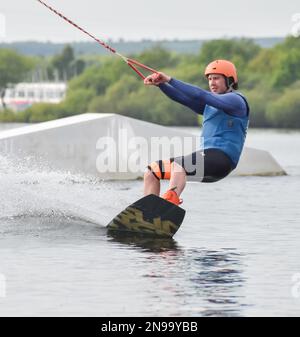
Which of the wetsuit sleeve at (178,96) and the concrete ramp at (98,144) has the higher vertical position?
the wetsuit sleeve at (178,96)

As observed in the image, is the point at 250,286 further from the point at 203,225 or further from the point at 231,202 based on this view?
the point at 231,202

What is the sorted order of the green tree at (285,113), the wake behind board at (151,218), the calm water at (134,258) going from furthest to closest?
the green tree at (285,113), the wake behind board at (151,218), the calm water at (134,258)

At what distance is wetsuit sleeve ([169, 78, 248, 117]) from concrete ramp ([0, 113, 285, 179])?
929cm

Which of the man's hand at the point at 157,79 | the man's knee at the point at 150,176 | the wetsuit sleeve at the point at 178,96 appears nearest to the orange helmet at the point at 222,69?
the wetsuit sleeve at the point at 178,96

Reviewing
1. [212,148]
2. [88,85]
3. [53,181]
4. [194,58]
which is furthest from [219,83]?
[194,58]

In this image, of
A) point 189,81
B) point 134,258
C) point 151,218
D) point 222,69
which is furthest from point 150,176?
point 189,81

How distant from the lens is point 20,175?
57.9ft

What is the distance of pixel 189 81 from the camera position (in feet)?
393

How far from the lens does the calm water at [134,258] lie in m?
10.6

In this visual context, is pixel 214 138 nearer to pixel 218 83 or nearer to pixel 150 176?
pixel 218 83

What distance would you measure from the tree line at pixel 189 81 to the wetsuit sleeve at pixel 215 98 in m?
77.5

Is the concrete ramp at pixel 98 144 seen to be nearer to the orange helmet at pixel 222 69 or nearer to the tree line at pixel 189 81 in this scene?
the orange helmet at pixel 222 69

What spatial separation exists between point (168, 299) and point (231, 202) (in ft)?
32.6

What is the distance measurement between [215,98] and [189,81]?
348 ft
